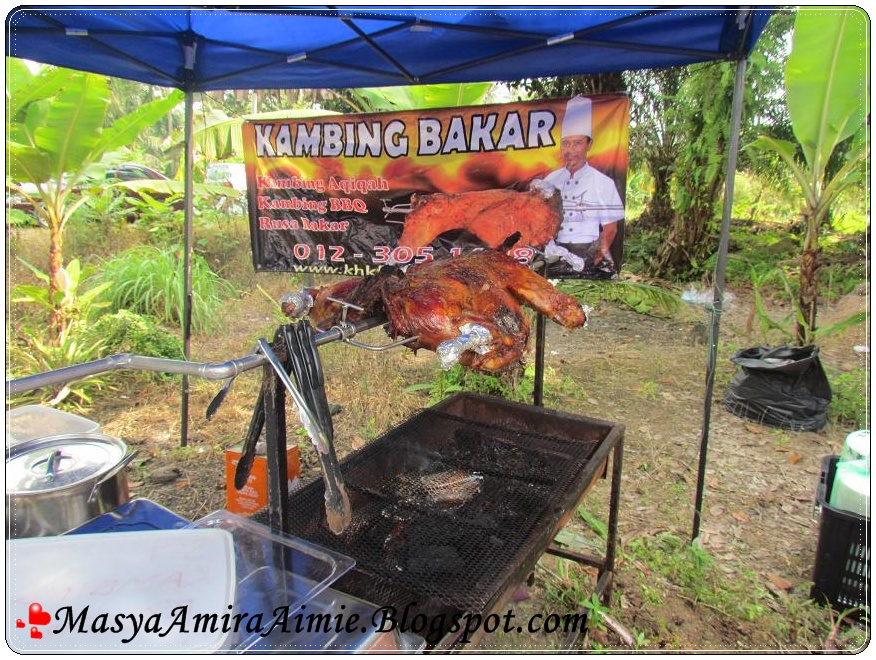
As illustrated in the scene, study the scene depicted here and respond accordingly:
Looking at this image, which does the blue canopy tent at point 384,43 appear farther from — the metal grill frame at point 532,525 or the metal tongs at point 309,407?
the metal tongs at point 309,407

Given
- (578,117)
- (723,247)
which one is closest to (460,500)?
(723,247)

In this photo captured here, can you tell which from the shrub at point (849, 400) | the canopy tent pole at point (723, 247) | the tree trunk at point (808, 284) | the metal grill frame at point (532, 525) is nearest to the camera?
the metal grill frame at point (532, 525)

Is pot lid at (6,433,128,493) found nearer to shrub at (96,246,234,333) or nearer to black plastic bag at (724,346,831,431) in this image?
shrub at (96,246,234,333)

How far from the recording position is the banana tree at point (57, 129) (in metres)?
4.38

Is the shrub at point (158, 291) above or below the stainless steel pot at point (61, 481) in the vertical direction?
above

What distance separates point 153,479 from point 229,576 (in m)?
3.32

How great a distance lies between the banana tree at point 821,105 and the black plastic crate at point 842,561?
2.68 m

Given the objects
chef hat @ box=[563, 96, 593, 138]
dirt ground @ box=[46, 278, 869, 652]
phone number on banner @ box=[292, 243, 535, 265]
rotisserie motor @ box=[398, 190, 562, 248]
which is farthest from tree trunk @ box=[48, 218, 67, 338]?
chef hat @ box=[563, 96, 593, 138]

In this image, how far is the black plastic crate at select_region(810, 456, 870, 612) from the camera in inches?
105

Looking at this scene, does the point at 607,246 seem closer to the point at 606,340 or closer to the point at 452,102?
the point at 452,102

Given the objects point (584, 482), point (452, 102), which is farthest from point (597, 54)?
point (584, 482)

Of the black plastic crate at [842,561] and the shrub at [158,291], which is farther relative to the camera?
the shrub at [158,291]

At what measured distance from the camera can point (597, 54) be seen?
322 centimetres

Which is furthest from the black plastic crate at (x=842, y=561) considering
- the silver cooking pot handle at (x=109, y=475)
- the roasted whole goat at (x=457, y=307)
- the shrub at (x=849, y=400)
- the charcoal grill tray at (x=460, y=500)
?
the silver cooking pot handle at (x=109, y=475)
